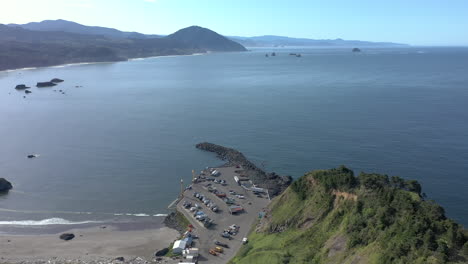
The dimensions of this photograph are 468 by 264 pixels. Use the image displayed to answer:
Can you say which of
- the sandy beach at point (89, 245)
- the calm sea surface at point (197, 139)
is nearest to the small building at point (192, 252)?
the sandy beach at point (89, 245)

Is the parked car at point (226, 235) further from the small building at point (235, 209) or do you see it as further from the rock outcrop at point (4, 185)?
the rock outcrop at point (4, 185)

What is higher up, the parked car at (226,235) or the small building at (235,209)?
the small building at (235,209)

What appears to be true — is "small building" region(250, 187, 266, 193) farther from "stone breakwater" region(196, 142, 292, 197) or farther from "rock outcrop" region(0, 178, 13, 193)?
"rock outcrop" region(0, 178, 13, 193)

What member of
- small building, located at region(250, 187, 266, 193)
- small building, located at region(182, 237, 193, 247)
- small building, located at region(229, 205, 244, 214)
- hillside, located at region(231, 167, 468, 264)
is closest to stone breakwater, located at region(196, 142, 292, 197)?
small building, located at region(250, 187, 266, 193)

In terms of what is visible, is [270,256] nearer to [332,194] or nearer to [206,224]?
[332,194]

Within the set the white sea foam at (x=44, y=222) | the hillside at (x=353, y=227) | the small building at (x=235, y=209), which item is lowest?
the white sea foam at (x=44, y=222)

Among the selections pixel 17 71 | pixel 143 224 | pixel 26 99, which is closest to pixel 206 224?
pixel 143 224

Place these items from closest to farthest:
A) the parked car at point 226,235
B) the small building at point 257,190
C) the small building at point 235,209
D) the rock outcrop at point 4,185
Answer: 1. the parked car at point 226,235
2. the small building at point 235,209
3. the small building at point 257,190
4. the rock outcrop at point 4,185
